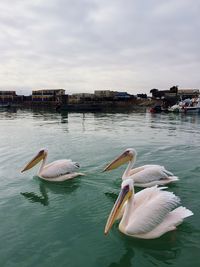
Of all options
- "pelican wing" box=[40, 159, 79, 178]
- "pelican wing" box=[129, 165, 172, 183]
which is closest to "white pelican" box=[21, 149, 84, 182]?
"pelican wing" box=[40, 159, 79, 178]

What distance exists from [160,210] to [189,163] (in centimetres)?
501

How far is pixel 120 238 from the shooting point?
5133 millimetres

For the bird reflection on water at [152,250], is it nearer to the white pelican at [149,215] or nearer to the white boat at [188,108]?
the white pelican at [149,215]

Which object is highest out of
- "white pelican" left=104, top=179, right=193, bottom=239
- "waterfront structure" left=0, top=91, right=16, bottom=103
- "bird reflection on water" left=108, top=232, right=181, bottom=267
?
"waterfront structure" left=0, top=91, right=16, bottom=103

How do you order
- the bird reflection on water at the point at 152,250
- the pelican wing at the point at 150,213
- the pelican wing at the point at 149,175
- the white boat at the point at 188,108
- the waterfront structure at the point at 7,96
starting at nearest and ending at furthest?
the bird reflection on water at the point at 152,250 < the pelican wing at the point at 150,213 < the pelican wing at the point at 149,175 < the white boat at the point at 188,108 < the waterfront structure at the point at 7,96

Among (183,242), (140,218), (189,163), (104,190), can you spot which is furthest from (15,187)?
(189,163)

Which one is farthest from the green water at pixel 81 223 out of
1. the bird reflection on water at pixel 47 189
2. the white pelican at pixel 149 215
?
the white pelican at pixel 149 215

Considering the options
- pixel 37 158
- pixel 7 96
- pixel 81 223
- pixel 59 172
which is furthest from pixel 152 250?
pixel 7 96

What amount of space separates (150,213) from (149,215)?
35mm

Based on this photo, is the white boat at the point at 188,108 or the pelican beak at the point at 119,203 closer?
the pelican beak at the point at 119,203

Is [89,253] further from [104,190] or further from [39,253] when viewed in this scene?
[104,190]

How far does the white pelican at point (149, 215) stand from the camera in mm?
5082

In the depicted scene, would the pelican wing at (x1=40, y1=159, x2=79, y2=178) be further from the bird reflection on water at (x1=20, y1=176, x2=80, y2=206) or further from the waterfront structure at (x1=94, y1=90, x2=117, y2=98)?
the waterfront structure at (x1=94, y1=90, x2=117, y2=98)

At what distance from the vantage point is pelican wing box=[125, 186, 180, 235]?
16.7 ft
